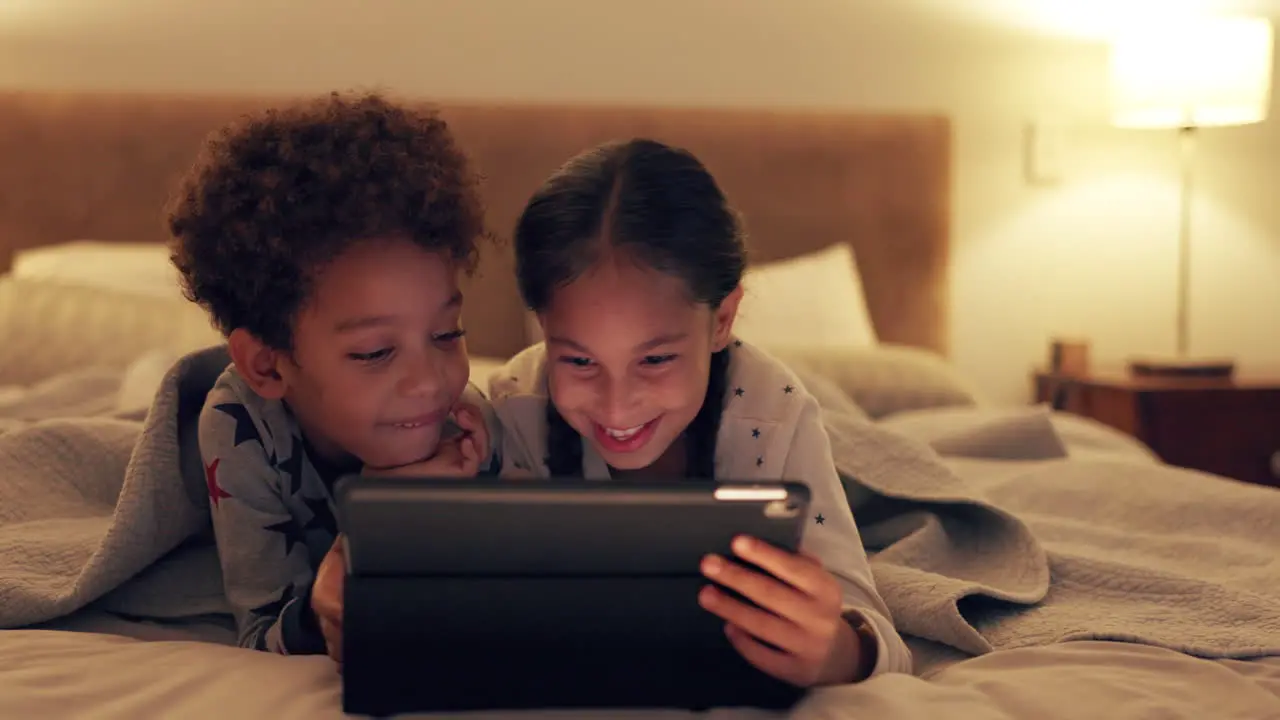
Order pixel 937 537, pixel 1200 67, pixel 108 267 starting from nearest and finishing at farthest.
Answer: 1. pixel 937 537
2. pixel 108 267
3. pixel 1200 67

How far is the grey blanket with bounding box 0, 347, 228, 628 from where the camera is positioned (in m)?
1.04

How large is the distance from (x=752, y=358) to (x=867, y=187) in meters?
1.86

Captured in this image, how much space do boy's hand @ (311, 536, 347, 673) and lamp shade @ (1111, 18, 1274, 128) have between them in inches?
99.0

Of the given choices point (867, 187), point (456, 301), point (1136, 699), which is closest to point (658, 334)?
point (456, 301)

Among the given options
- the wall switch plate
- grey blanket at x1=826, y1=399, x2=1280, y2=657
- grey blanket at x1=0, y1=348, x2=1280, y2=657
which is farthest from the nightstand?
grey blanket at x1=0, y1=348, x2=1280, y2=657

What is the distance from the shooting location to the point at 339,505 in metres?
0.69

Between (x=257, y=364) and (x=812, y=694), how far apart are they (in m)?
0.63

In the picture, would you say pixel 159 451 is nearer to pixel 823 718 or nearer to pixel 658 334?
pixel 658 334

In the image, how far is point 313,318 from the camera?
3.50ft

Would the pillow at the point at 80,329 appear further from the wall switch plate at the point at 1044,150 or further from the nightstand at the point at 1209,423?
the wall switch plate at the point at 1044,150

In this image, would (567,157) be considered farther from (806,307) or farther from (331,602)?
(331,602)

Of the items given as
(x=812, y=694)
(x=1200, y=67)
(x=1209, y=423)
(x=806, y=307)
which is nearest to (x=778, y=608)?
(x=812, y=694)

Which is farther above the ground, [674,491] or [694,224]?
[694,224]

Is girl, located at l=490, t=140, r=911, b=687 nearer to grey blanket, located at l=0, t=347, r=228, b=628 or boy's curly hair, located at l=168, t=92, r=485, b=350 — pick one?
boy's curly hair, located at l=168, t=92, r=485, b=350
